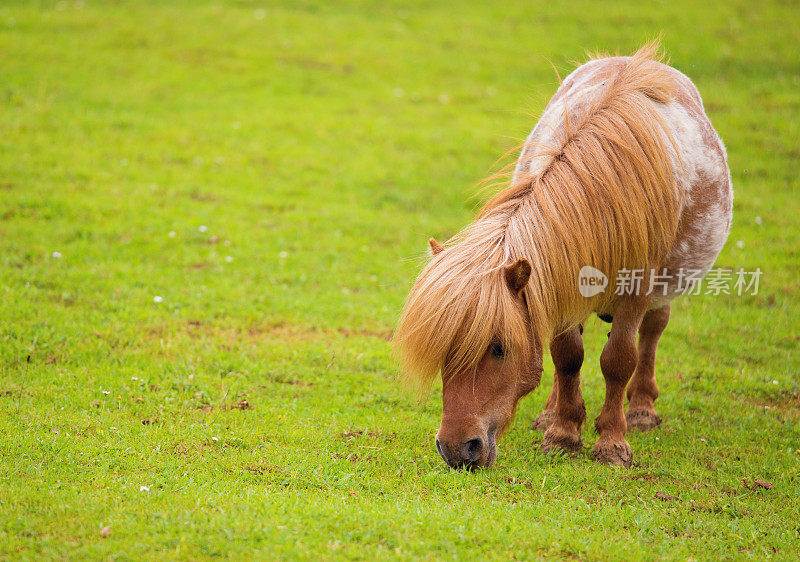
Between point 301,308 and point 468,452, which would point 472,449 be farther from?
point 301,308

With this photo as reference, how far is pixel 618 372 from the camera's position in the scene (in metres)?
5.55

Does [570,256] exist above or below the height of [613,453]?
above

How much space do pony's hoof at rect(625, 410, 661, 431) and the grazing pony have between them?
0.90 m

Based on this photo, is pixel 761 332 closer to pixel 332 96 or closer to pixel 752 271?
pixel 752 271

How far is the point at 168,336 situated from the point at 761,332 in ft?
23.6

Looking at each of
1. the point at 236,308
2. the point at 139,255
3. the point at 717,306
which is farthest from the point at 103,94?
the point at 717,306

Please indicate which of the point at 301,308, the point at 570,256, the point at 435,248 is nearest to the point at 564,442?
the point at 570,256

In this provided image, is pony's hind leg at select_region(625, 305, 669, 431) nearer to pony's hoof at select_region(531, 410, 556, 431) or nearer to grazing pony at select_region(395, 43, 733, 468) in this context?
grazing pony at select_region(395, 43, 733, 468)

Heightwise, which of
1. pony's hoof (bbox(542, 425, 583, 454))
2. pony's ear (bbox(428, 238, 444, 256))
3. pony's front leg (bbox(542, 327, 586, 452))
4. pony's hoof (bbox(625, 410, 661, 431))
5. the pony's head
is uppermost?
pony's ear (bbox(428, 238, 444, 256))

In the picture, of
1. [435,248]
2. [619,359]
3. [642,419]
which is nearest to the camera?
[435,248]

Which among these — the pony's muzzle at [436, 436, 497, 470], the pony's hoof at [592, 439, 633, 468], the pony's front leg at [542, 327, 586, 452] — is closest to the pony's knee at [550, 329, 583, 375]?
the pony's front leg at [542, 327, 586, 452]

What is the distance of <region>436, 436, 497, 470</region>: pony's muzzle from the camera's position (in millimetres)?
4633

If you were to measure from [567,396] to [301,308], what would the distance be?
12.2 ft

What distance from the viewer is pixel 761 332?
346 inches
